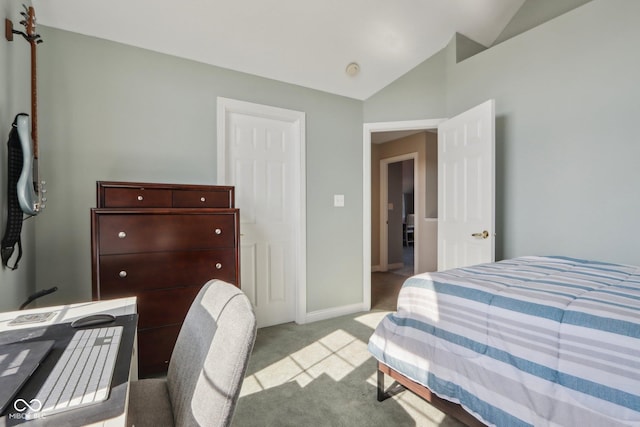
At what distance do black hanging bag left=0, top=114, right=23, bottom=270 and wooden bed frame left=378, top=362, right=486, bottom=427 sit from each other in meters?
1.96

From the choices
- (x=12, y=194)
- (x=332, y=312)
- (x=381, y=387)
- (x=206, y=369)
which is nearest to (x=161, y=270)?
(x=12, y=194)

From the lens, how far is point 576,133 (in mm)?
2309

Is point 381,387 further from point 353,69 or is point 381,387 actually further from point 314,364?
point 353,69

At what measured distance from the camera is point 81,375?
2.13 feet

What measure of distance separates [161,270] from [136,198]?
1.57ft

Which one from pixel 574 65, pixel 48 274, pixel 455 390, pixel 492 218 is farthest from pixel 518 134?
pixel 48 274

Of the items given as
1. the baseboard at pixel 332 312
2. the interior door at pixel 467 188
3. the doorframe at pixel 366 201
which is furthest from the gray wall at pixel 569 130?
the baseboard at pixel 332 312

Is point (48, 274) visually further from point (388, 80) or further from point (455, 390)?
point (388, 80)

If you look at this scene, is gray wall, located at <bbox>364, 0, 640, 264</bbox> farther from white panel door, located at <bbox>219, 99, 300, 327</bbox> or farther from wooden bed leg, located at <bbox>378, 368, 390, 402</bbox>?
white panel door, located at <bbox>219, 99, 300, 327</bbox>

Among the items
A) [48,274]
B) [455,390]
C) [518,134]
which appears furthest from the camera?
[518,134]

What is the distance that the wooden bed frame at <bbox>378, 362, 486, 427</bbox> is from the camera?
134cm

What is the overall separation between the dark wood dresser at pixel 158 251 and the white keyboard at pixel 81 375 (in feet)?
3.37

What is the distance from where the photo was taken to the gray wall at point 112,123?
2.02 m

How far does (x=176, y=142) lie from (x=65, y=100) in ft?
2.36
